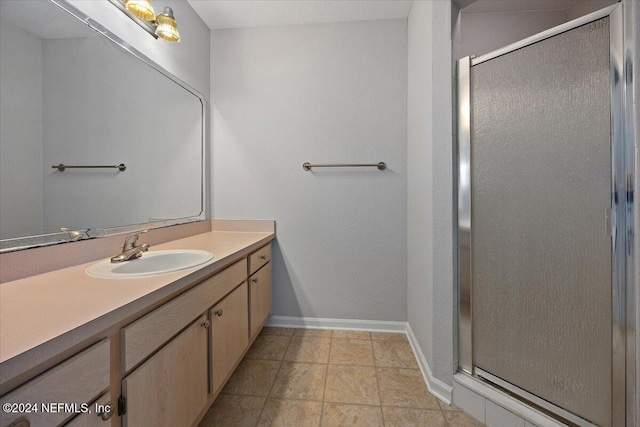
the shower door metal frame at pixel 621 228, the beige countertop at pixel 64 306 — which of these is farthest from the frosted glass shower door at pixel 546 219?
the beige countertop at pixel 64 306

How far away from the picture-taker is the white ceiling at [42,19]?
34.6 inches

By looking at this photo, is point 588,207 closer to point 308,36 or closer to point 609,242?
point 609,242

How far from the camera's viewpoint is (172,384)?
89 cm

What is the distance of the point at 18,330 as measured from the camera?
20.8 inches

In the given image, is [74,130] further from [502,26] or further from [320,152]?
[502,26]

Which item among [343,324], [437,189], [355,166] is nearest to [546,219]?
[437,189]

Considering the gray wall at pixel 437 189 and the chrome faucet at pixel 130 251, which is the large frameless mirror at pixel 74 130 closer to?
the chrome faucet at pixel 130 251

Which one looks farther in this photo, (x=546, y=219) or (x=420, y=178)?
(x=420, y=178)

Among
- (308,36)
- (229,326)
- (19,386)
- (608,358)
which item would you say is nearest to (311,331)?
(229,326)

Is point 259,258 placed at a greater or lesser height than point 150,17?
lesser

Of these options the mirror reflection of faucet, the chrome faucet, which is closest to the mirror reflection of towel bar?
the mirror reflection of faucet

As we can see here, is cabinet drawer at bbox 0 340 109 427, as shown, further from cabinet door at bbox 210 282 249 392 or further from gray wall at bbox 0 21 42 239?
gray wall at bbox 0 21 42 239

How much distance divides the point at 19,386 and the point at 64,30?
128 centimetres

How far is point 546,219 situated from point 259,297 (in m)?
1.60
